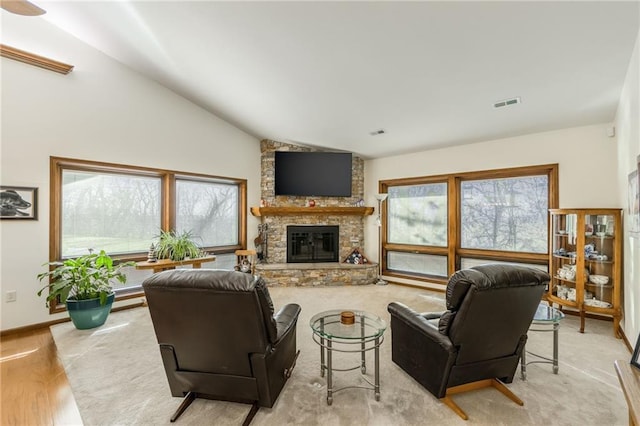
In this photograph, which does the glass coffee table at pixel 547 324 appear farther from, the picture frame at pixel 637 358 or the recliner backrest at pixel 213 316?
the recliner backrest at pixel 213 316

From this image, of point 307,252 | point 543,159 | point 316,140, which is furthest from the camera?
point 307,252

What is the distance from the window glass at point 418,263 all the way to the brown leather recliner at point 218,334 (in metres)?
4.38

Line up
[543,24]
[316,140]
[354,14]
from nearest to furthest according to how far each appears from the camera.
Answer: [543,24] → [354,14] → [316,140]

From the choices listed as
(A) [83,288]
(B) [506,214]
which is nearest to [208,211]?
(A) [83,288]

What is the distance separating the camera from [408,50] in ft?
8.87

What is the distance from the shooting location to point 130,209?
4.59 m

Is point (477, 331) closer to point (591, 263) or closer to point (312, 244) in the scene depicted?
point (591, 263)

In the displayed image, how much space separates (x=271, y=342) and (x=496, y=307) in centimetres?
151

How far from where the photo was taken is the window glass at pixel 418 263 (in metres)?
5.64

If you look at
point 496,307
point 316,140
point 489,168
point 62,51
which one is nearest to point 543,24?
point 496,307

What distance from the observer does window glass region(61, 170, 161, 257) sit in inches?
158

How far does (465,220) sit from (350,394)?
13.6 feet

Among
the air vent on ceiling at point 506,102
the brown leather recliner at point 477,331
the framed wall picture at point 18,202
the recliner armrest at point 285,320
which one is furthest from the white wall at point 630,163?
the framed wall picture at point 18,202

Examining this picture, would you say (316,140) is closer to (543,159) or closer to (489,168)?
(489,168)
